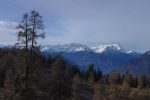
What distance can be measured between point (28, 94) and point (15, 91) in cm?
122

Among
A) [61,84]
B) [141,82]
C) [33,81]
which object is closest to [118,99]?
[61,84]

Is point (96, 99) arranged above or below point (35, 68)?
below

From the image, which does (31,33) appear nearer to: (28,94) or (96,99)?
(28,94)

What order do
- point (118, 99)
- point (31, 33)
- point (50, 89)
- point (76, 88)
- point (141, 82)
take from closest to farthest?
1. point (31, 33)
2. point (50, 89)
3. point (76, 88)
4. point (118, 99)
5. point (141, 82)

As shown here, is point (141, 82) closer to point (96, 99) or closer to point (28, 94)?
point (96, 99)

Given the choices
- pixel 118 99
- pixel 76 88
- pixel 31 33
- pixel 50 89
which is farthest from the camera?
pixel 118 99

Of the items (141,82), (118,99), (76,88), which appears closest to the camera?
(76,88)

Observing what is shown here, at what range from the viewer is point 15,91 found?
111 ft

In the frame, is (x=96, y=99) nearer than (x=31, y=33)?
No

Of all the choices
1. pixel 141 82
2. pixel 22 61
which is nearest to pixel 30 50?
pixel 22 61

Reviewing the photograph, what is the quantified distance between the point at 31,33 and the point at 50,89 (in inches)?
1184

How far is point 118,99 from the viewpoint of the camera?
367 feet

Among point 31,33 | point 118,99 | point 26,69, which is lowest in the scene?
point 118,99

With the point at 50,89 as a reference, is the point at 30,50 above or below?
above
